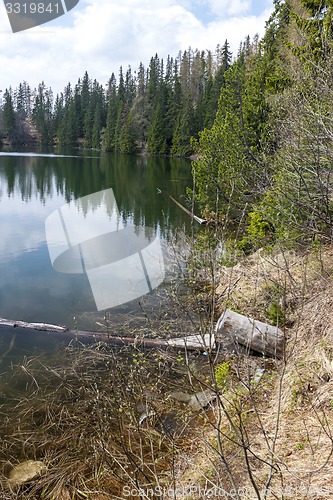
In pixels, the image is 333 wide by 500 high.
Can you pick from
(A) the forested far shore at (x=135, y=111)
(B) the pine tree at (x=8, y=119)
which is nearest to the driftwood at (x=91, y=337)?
(A) the forested far shore at (x=135, y=111)

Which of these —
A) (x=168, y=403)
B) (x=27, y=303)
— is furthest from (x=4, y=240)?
(x=168, y=403)

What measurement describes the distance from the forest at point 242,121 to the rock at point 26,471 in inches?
118

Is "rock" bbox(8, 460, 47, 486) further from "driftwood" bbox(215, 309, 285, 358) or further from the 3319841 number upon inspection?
the 3319841 number

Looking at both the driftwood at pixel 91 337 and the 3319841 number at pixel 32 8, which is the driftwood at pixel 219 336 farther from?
the 3319841 number at pixel 32 8

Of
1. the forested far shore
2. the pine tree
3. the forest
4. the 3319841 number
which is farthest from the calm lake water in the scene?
the pine tree

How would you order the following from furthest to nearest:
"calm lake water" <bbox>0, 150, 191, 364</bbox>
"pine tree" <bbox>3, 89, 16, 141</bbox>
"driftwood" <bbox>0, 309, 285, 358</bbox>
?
"pine tree" <bbox>3, 89, 16, 141</bbox> → "calm lake water" <bbox>0, 150, 191, 364</bbox> → "driftwood" <bbox>0, 309, 285, 358</bbox>

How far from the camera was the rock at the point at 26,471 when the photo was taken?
11.9 feet

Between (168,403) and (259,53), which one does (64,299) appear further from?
(259,53)

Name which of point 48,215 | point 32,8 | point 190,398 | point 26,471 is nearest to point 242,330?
point 190,398

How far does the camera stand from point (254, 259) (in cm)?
802

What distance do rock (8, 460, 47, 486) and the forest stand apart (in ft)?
9.83

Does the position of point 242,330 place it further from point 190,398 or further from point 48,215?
point 48,215

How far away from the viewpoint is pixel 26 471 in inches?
147

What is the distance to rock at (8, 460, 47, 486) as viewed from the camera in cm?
362
